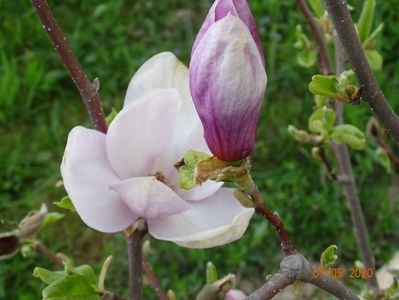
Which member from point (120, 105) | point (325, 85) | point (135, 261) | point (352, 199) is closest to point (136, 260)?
point (135, 261)

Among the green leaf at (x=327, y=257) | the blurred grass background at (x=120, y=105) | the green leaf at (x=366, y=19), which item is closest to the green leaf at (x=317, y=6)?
the green leaf at (x=366, y=19)

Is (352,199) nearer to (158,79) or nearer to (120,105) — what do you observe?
(158,79)

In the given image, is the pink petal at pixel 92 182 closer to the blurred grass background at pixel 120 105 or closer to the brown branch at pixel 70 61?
the brown branch at pixel 70 61

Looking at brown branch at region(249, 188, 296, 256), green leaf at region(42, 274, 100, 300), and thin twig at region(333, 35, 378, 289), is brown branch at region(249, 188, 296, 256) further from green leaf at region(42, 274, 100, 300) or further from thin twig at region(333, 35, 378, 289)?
thin twig at region(333, 35, 378, 289)

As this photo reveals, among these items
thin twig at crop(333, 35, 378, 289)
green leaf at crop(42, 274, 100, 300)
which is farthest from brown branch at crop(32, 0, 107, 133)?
thin twig at crop(333, 35, 378, 289)

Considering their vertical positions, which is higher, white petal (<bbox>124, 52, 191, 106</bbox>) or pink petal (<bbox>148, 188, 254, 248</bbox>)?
white petal (<bbox>124, 52, 191, 106</bbox>)

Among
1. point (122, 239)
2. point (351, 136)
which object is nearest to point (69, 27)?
point (122, 239)

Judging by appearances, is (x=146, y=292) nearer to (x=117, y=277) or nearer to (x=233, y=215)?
Result: (x=117, y=277)

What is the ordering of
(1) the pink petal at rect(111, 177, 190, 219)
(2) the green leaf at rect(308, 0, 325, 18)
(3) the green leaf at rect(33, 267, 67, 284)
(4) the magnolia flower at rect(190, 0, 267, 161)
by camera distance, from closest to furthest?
(4) the magnolia flower at rect(190, 0, 267, 161), (1) the pink petal at rect(111, 177, 190, 219), (3) the green leaf at rect(33, 267, 67, 284), (2) the green leaf at rect(308, 0, 325, 18)
